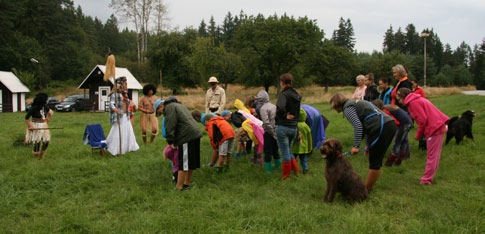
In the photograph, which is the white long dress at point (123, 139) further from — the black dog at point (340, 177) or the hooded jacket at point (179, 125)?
the black dog at point (340, 177)

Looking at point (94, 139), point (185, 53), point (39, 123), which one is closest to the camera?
point (39, 123)

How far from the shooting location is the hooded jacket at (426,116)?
562 centimetres

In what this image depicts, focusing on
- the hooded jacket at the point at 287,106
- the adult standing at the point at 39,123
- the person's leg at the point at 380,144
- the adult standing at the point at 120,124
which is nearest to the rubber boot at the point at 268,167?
the hooded jacket at the point at 287,106

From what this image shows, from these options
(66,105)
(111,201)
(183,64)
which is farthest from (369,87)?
(183,64)

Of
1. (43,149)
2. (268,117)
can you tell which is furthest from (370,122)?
(43,149)

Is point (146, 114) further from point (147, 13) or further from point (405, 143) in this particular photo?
point (147, 13)

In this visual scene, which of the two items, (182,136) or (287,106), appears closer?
(182,136)

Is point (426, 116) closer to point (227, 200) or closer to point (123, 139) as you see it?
point (227, 200)

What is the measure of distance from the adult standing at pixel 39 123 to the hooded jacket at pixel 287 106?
532 cm

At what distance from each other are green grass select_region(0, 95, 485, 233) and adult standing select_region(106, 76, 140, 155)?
65cm

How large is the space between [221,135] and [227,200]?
1.72m

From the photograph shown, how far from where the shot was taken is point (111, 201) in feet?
17.2

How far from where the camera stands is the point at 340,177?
194 inches

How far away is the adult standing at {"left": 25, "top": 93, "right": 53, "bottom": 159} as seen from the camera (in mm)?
7922
